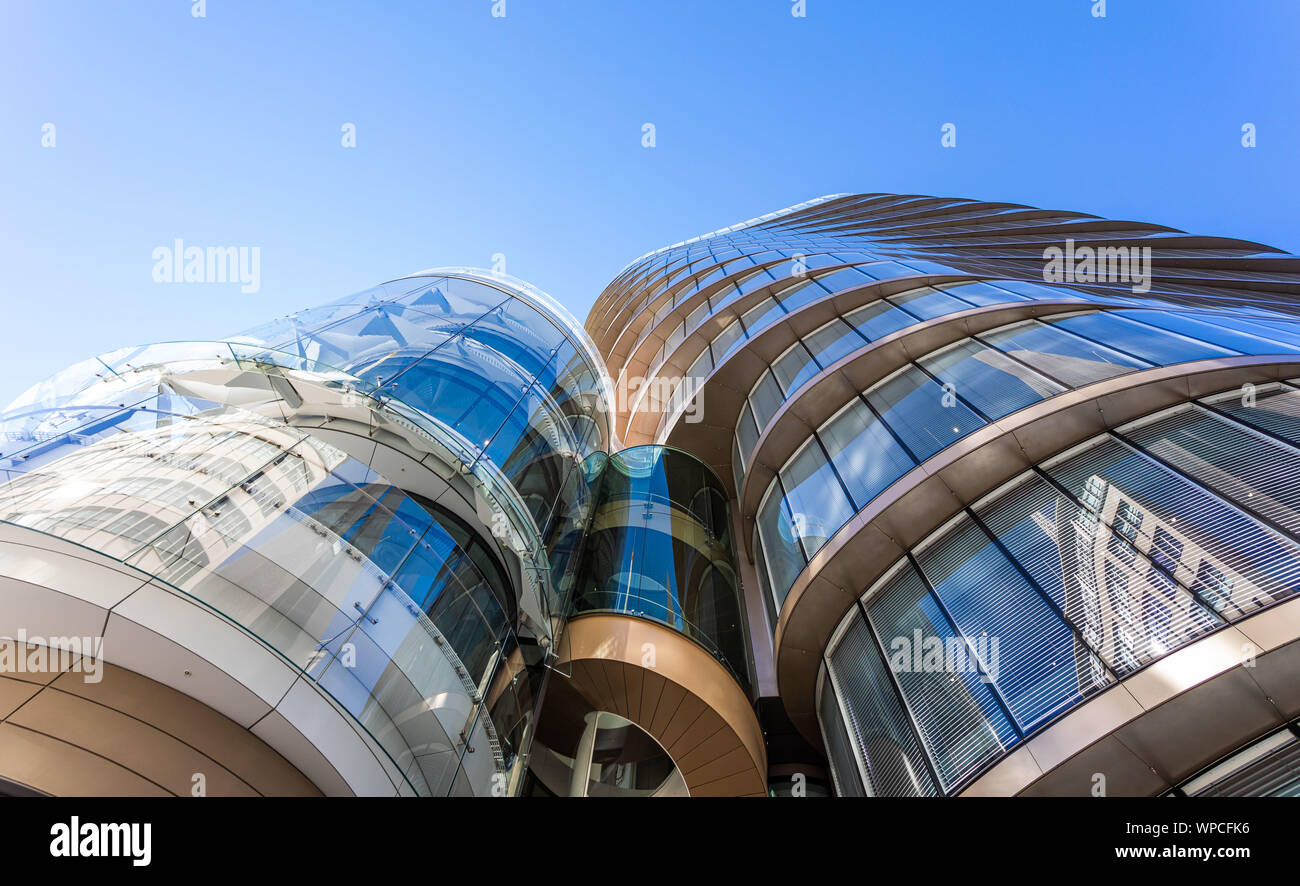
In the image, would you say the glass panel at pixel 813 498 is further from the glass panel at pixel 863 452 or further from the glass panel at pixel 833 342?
the glass panel at pixel 833 342

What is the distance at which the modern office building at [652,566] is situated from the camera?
17.0 ft

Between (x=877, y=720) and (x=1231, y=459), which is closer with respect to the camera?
(x=1231, y=459)

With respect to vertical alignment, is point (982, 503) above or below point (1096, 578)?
above

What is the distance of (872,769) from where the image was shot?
7.39 meters

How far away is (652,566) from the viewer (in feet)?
37.2

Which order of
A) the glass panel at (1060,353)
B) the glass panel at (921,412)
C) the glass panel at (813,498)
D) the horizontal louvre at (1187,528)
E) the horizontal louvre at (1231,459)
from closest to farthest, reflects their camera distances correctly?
the horizontal louvre at (1187,528) → the horizontal louvre at (1231,459) → the glass panel at (1060,353) → the glass panel at (921,412) → the glass panel at (813,498)

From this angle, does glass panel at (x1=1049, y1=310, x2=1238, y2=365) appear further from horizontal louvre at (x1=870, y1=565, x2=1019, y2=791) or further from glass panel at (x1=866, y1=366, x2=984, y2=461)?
horizontal louvre at (x1=870, y1=565, x2=1019, y2=791)

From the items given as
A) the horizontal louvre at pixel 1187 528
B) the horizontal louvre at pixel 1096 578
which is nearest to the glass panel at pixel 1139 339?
the horizontal louvre at pixel 1187 528

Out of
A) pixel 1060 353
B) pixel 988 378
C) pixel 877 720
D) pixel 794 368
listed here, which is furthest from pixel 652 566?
pixel 1060 353

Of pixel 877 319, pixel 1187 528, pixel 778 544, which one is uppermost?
pixel 877 319

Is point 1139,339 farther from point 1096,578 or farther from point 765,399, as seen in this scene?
point 765,399
